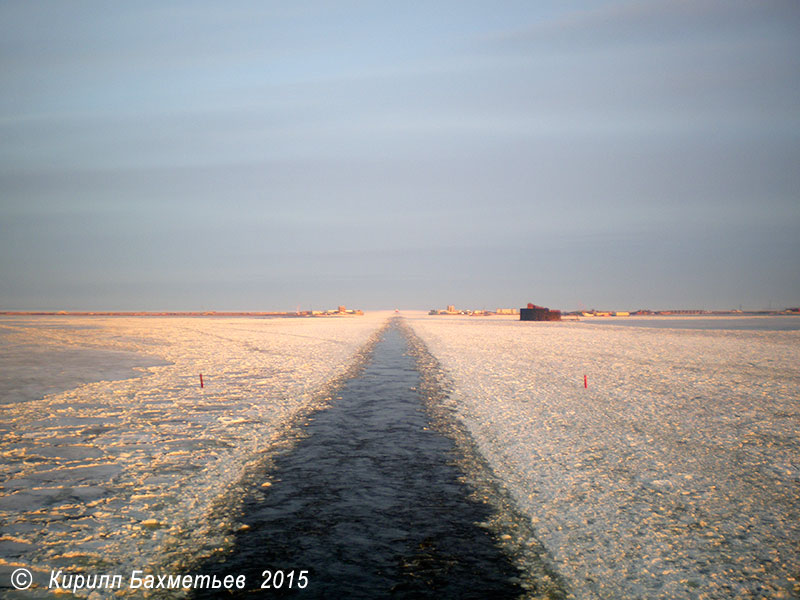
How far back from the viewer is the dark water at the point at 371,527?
17.8 ft

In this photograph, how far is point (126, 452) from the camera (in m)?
10.0

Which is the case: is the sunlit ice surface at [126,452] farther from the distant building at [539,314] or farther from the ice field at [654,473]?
the distant building at [539,314]

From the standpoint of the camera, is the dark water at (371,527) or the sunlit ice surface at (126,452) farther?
the sunlit ice surface at (126,452)

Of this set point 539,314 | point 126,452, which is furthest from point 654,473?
point 539,314

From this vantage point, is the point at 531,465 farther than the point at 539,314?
No

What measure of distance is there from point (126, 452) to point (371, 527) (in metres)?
5.62

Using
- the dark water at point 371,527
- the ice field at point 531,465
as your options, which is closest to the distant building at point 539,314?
the ice field at point 531,465

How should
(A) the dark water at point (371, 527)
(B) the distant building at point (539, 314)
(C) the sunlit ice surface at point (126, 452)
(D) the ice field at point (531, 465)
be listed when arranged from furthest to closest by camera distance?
1. (B) the distant building at point (539, 314)
2. (C) the sunlit ice surface at point (126, 452)
3. (D) the ice field at point (531, 465)
4. (A) the dark water at point (371, 527)

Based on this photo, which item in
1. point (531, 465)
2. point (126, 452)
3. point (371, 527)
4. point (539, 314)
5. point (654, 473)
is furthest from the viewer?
point (539, 314)

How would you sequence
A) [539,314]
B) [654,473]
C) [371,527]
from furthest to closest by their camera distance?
[539,314] < [654,473] < [371,527]

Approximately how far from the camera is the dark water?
5422 mm

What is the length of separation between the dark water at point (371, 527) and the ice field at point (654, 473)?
91 centimetres

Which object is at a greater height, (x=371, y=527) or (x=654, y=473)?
(x=654, y=473)

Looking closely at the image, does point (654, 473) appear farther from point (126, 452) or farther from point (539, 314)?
point (539, 314)
